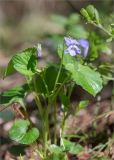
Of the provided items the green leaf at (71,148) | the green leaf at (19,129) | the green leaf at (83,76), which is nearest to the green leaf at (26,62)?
the green leaf at (83,76)

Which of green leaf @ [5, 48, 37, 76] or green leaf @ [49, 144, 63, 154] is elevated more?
green leaf @ [5, 48, 37, 76]

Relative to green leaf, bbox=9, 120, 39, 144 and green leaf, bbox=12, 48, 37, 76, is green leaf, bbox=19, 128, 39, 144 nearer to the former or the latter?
green leaf, bbox=9, 120, 39, 144

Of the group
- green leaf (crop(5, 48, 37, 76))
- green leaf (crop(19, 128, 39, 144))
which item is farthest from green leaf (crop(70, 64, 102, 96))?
green leaf (crop(19, 128, 39, 144))

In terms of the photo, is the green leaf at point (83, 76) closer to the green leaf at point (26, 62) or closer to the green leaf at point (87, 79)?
the green leaf at point (87, 79)

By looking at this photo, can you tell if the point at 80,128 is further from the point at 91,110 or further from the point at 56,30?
the point at 56,30

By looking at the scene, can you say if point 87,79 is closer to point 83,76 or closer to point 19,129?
point 83,76

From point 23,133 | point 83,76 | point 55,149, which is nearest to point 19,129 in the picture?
point 23,133
